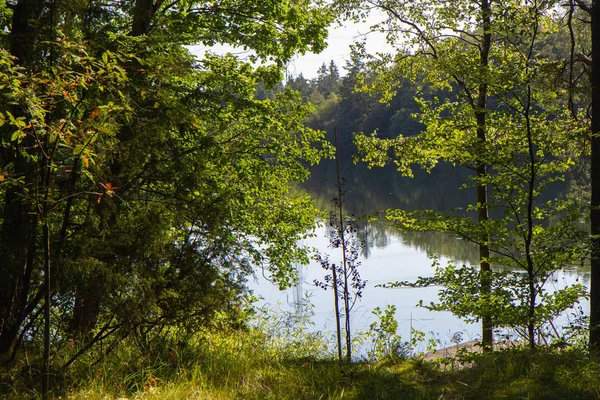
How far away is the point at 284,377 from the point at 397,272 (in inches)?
517

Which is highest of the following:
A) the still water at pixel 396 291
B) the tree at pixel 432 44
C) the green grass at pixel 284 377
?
the tree at pixel 432 44

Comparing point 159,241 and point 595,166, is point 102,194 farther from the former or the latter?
point 595,166

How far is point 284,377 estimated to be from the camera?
15.2 ft

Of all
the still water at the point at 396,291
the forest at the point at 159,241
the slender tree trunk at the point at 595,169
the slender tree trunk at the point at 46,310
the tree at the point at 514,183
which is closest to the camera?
the slender tree trunk at the point at 46,310

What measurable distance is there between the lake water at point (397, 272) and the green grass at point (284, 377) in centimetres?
76

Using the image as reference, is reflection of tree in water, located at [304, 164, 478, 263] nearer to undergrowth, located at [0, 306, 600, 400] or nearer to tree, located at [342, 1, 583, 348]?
tree, located at [342, 1, 583, 348]

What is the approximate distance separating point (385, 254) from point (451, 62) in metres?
14.7

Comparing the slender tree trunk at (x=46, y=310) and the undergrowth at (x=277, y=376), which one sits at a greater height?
the slender tree trunk at (x=46, y=310)

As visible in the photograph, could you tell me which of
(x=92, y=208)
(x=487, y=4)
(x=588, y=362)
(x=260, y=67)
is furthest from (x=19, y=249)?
(x=487, y=4)

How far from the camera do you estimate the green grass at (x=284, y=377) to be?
392cm

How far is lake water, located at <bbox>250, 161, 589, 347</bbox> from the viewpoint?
11711mm

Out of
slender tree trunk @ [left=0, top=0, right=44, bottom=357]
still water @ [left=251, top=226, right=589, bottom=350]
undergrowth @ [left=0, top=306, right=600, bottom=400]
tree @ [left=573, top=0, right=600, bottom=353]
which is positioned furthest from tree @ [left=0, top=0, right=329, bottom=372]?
tree @ [left=573, top=0, right=600, bottom=353]

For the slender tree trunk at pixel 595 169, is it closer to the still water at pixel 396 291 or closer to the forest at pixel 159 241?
the forest at pixel 159 241

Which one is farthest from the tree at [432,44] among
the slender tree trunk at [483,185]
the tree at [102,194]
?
the tree at [102,194]
